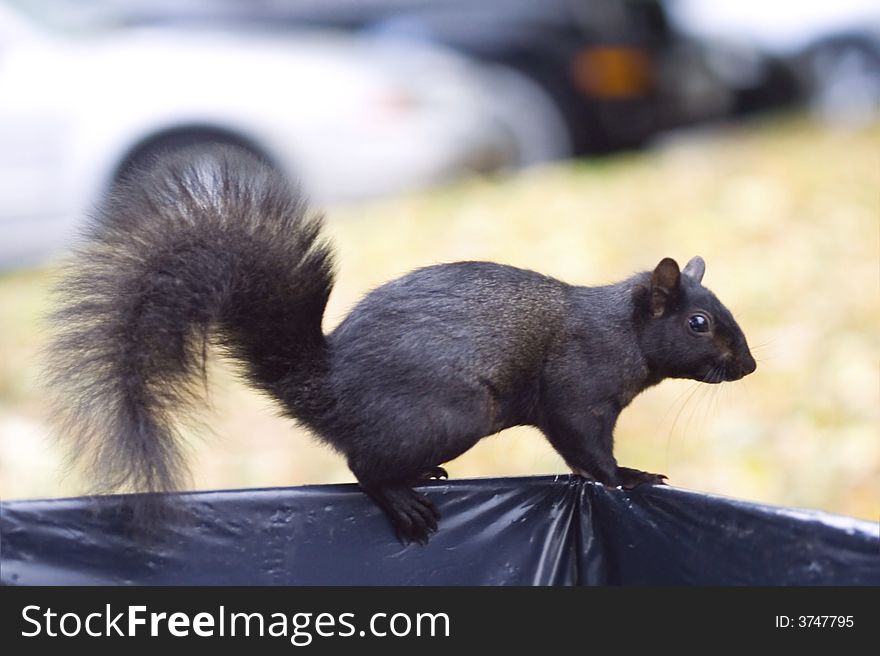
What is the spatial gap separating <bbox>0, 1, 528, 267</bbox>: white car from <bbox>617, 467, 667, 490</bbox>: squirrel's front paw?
3356 millimetres

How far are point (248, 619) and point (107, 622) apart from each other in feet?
0.56

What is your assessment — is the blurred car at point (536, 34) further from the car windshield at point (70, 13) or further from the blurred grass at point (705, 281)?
the blurred grass at point (705, 281)

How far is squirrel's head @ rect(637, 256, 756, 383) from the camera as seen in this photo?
6.95ft

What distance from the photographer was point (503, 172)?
239 inches

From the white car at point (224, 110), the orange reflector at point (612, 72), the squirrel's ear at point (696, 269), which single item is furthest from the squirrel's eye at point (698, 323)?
the orange reflector at point (612, 72)

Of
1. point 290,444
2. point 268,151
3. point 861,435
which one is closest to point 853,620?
point 861,435

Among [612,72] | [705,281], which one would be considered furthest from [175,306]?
[612,72]

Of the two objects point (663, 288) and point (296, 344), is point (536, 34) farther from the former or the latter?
point (296, 344)

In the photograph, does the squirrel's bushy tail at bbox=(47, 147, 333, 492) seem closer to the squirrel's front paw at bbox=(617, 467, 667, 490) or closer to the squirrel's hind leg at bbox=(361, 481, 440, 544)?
the squirrel's hind leg at bbox=(361, 481, 440, 544)

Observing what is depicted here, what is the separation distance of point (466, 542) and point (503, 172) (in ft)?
14.2

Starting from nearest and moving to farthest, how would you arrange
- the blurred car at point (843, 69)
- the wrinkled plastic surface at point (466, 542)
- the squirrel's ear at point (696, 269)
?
the wrinkled plastic surface at point (466, 542) < the squirrel's ear at point (696, 269) < the blurred car at point (843, 69)

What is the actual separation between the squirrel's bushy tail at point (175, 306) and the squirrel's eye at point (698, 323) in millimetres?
592

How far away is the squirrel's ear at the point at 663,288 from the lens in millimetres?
2083

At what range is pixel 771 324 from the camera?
13.6ft
